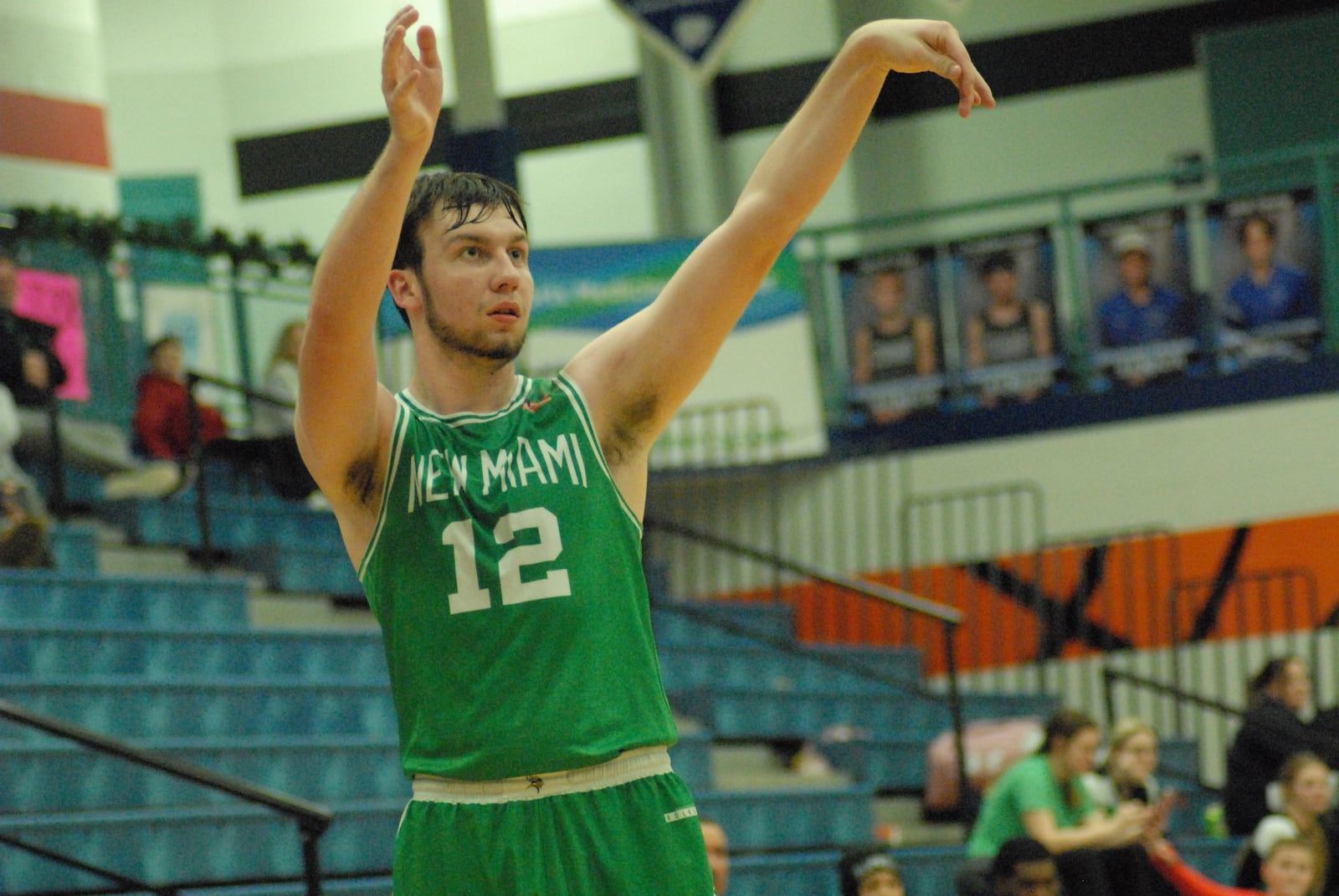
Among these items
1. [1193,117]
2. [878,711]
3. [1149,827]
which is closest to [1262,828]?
[1149,827]

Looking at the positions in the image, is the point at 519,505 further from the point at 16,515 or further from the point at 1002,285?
the point at 1002,285

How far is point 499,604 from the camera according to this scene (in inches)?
90.7

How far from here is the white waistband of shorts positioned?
7.53ft

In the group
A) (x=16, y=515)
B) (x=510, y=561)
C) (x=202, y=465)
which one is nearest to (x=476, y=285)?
(x=510, y=561)

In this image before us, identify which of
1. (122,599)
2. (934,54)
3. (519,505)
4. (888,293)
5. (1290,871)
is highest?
(888,293)

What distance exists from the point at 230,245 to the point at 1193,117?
22.6 ft

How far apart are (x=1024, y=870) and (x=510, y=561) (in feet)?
13.2

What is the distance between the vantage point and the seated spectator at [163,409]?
8867 mm

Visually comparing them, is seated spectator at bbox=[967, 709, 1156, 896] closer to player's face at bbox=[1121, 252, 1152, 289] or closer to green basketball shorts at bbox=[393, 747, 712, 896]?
player's face at bbox=[1121, 252, 1152, 289]

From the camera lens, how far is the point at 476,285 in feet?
7.73

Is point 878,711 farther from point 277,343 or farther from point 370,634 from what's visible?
point 277,343

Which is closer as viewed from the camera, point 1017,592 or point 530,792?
point 530,792

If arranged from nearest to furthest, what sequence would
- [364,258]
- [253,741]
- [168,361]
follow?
[364,258] → [253,741] → [168,361]

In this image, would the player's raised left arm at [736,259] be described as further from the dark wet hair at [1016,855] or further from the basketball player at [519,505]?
the dark wet hair at [1016,855]
